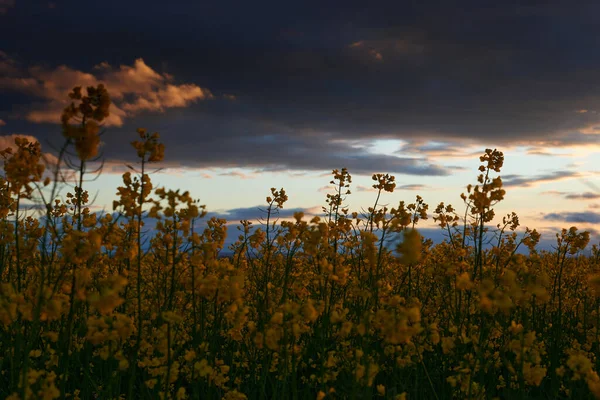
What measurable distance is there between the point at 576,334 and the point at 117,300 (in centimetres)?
859

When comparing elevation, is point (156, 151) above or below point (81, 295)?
above

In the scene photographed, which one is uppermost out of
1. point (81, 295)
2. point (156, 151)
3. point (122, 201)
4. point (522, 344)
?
point (156, 151)

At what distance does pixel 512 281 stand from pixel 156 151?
9.02ft

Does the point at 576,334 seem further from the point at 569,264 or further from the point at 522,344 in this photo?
the point at 522,344

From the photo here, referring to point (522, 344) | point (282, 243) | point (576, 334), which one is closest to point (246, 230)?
point (282, 243)

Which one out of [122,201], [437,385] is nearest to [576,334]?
[437,385]

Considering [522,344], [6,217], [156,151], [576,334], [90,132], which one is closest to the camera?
[522,344]

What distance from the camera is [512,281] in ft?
9.33

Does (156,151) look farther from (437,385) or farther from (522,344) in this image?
(437,385)

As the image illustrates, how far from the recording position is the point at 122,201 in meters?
4.38

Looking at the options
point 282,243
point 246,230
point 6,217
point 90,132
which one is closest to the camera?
point 90,132

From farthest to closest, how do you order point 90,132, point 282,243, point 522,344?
point 282,243 → point 90,132 → point 522,344

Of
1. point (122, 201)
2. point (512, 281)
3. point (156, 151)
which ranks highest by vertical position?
point (156, 151)

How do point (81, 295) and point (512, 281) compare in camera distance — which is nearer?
point (512, 281)
